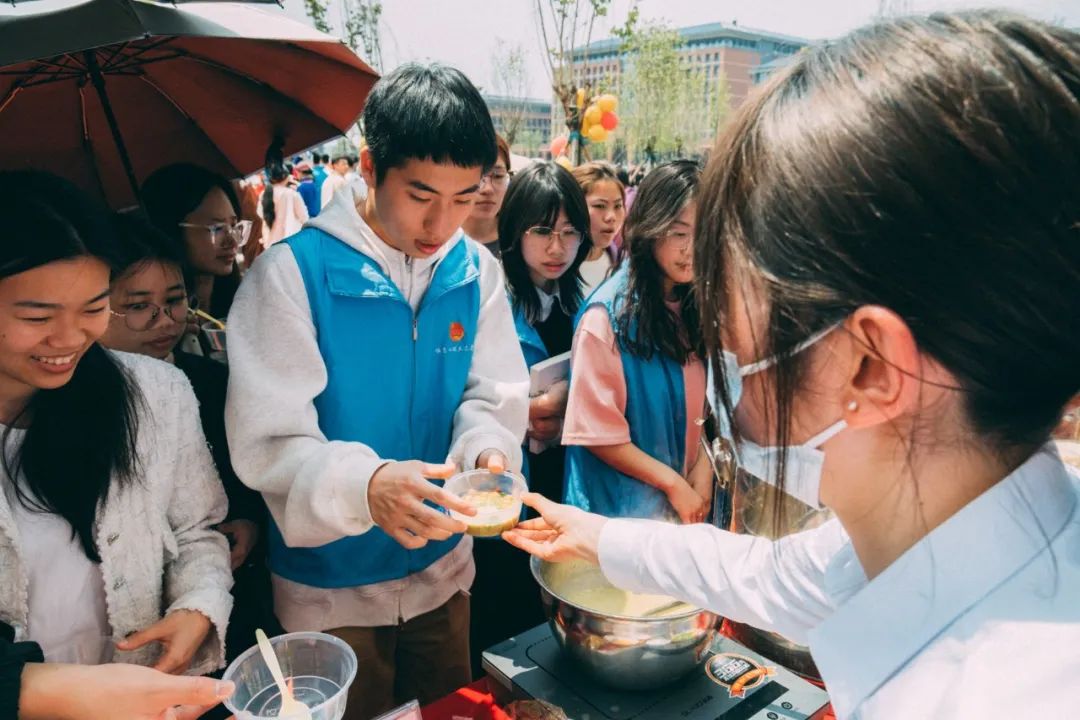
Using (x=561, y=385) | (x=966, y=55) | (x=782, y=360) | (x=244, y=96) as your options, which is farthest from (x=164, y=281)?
(x=966, y=55)

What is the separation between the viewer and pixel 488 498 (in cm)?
164

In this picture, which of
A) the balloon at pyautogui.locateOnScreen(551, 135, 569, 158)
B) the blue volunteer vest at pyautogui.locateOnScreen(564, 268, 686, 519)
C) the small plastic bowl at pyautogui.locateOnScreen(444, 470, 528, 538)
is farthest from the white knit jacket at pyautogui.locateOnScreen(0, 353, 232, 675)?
the balloon at pyautogui.locateOnScreen(551, 135, 569, 158)

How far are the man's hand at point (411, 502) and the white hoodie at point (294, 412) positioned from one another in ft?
0.10

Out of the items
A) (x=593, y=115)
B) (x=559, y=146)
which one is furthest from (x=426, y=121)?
(x=559, y=146)

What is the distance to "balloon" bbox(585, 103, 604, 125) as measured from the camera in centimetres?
1063

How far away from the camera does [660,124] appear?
37281 millimetres

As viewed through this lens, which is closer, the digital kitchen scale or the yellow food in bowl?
the digital kitchen scale

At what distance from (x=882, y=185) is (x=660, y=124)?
39301 millimetres

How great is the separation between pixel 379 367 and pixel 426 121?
626 millimetres

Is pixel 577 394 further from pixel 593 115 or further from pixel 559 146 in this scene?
pixel 559 146

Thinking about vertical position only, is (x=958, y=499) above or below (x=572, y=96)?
below

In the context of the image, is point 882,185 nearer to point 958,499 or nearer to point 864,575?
point 958,499

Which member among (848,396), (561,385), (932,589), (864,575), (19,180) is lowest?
(561,385)

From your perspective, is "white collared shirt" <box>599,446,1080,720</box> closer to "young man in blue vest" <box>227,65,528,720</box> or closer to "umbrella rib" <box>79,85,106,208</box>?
"young man in blue vest" <box>227,65,528,720</box>
